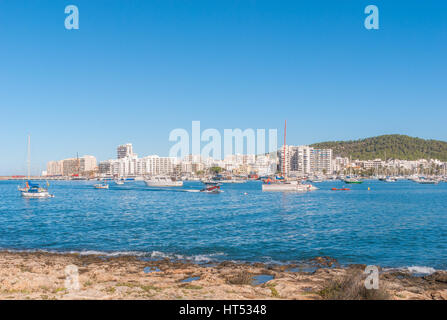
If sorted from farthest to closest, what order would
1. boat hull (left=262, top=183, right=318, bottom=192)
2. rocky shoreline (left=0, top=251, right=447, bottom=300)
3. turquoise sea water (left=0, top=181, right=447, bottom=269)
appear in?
boat hull (left=262, top=183, right=318, bottom=192) < turquoise sea water (left=0, top=181, right=447, bottom=269) < rocky shoreline (left=0, top=251, right=447, bottom=300)

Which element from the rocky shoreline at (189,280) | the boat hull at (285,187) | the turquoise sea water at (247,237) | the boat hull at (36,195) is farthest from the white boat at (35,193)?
the rocky shoreline at (189,280)

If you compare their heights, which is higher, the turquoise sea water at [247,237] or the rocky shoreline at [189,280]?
the rocky shoreline at [189,280]

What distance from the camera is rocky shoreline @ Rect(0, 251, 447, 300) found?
1124 cm

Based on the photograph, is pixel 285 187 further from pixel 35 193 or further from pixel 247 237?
pixel 247 237

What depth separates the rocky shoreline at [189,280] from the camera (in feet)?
36.9

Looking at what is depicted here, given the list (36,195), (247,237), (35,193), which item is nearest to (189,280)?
(247,237)

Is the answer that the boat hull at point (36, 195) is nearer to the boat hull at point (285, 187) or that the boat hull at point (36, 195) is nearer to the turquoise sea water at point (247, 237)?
the turquoise sea water at point (247, 237)

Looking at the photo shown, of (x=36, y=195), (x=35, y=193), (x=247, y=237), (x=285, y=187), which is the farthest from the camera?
(x=285, y=187)

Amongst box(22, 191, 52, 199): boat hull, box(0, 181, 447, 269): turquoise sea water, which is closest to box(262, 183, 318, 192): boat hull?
box(0, 181, 447, 269): turquoise sea water

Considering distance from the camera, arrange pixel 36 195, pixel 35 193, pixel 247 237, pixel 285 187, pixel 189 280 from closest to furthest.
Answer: pixel 189 280, pixel 247 237, pixel 36 195, pixel 35 193, pixel 285 187

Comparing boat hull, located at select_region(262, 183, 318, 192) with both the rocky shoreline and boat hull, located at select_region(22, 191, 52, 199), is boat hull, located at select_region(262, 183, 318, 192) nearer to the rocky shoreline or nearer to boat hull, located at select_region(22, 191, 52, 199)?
boat hull, located at select_region(22, 191, 52, 199)

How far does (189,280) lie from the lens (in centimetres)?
1449
